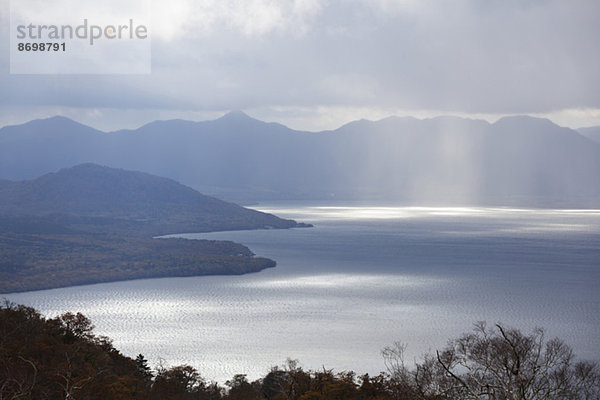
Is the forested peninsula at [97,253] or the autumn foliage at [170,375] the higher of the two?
the forested peninsula at [97,253]

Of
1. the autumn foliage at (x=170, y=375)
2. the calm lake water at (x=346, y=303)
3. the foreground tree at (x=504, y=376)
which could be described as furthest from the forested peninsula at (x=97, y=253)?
the foreground tree at (x=504, y=376)

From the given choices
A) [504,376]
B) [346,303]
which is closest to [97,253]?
[346,303]

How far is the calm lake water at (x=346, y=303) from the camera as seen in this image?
168 feet

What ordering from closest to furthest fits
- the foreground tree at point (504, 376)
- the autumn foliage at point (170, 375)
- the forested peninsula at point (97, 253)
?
the foreground tree at point (504, 376) → the autumn foliage at point (170, 375) → the forested peninsula at point (97, 253)

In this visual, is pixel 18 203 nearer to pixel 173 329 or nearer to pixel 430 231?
pixel 430 231

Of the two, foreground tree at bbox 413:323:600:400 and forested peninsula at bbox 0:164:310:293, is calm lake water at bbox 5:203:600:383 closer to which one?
forested peninsula at bbox 0:164:310:293

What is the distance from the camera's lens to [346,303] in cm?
7238

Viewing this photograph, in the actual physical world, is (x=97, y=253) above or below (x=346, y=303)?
above

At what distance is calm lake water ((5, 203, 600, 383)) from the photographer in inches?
2014

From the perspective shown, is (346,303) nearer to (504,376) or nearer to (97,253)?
(504,376)

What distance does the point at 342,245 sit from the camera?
13600cm

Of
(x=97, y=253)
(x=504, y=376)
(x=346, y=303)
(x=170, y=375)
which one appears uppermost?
(x=97, y=253)

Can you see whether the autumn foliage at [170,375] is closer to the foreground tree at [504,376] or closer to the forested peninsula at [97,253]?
the foreground tree at [504,376]

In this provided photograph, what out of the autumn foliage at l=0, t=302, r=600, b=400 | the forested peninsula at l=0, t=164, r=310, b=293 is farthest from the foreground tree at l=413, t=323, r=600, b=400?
the forested peninsula at l=0, t=164, r=310, b=293
